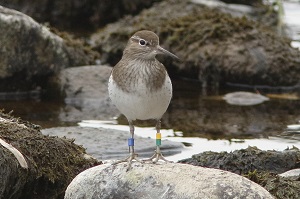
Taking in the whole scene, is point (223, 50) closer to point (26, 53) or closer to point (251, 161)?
point (26, 53)

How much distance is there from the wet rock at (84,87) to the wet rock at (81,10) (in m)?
5.42

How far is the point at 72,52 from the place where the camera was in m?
14.4

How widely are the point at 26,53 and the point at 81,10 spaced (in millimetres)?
6294

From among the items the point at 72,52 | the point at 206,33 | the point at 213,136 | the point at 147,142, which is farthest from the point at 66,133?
the point at 206,33

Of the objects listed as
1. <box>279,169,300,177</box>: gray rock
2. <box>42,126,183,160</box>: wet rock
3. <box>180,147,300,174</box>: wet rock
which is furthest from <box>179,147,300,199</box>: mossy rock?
<box>42,126,183,160</box>: wet rock

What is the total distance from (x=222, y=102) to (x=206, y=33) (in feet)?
6.11

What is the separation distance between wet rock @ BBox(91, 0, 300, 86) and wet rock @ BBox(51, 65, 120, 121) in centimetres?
180

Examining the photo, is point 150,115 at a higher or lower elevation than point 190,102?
higher

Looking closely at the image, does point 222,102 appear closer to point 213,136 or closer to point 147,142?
point 213,136

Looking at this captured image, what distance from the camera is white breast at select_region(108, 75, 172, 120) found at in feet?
23.0

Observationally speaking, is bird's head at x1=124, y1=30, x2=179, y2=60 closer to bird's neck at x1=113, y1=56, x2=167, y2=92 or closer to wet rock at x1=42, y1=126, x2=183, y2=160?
bird's neck at x1=113, y1=56, x2=167, y2=92

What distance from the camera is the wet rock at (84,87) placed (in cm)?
1320

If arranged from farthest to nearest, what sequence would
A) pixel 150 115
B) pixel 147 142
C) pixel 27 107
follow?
pixel 27 107, pixel 147 142, pixel 150 115

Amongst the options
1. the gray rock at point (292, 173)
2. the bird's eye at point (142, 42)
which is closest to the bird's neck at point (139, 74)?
the bird's eye at point (142, 42)
